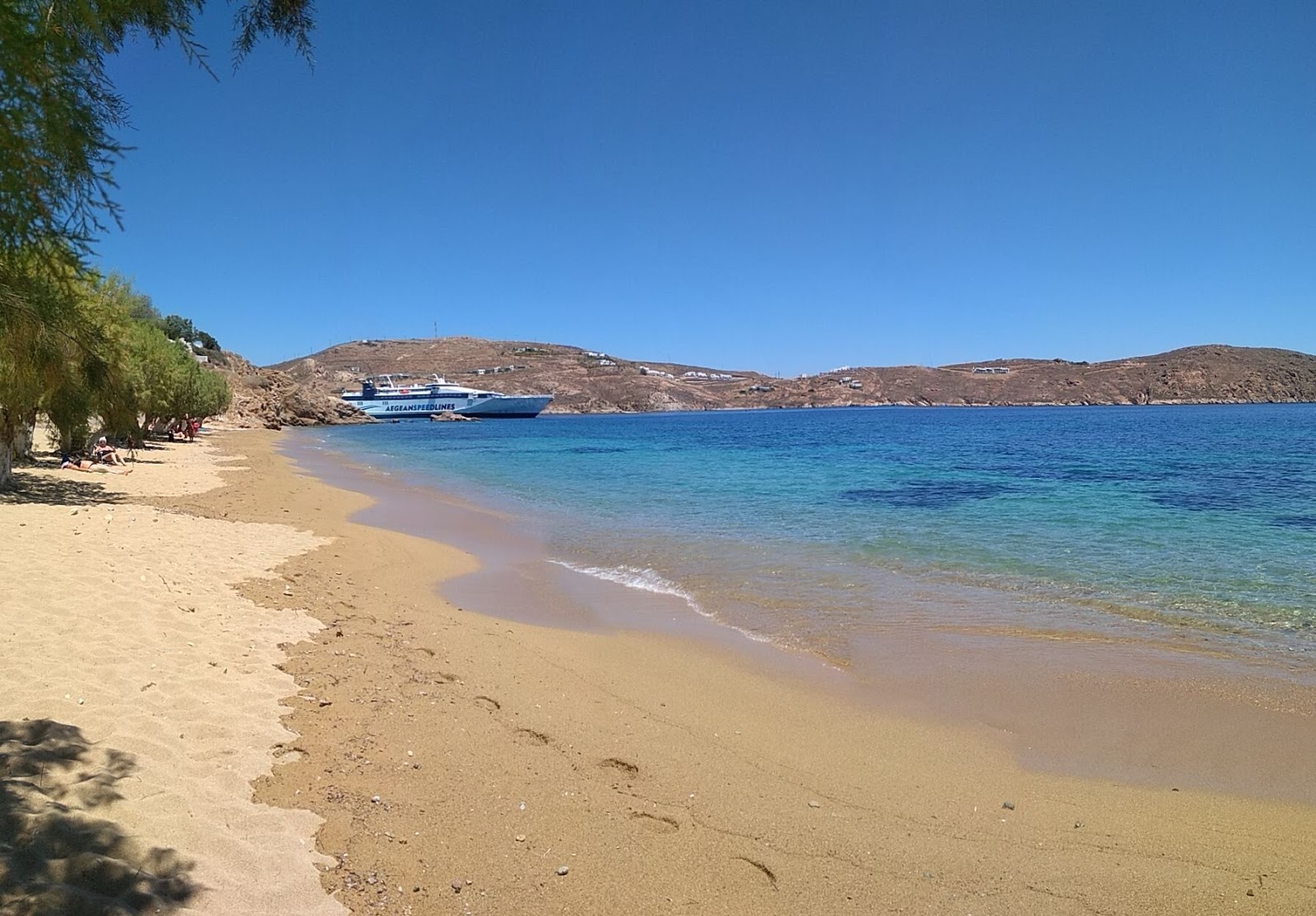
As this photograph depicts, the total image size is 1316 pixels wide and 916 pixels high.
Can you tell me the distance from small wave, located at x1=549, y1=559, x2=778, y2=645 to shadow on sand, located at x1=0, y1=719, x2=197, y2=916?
5.91 metres

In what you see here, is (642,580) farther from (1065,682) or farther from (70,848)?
(70,848)

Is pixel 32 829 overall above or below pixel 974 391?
below

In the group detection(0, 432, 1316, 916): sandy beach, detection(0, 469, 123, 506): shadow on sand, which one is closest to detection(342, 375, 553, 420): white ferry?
detection(0, 469, 123, 506): shadow on sand

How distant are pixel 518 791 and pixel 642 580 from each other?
22.0 ft

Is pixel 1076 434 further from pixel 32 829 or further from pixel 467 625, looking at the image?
pixel 32 829

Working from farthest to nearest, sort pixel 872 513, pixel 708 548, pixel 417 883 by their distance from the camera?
pixel 872 513 → pixel 708 548 → pixel 417 883

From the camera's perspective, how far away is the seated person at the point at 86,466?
18.0 m

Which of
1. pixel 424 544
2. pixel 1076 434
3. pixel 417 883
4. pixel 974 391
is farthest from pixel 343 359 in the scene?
pixel 417 883

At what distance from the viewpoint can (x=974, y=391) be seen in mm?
150875

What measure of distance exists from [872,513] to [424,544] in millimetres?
10153

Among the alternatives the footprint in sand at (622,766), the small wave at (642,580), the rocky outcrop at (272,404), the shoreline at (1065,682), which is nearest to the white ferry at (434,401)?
the rocky outcrop at (272,404)

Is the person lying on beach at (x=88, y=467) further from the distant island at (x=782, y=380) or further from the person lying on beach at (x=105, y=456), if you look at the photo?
the distant island at (x=782, y=380)

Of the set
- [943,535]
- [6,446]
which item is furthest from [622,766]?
[6,446]

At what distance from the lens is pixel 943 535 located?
14.0m
